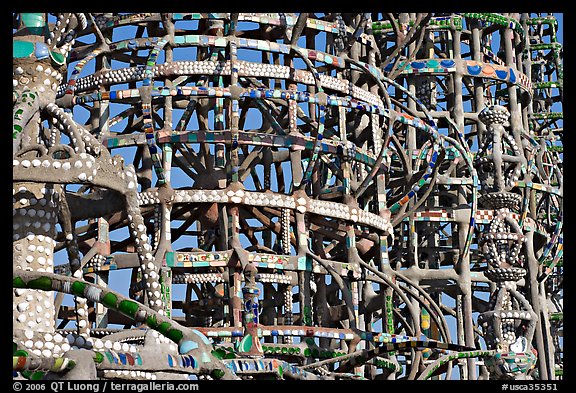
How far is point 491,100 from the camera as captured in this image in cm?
5925

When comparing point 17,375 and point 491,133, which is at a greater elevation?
point 491,133

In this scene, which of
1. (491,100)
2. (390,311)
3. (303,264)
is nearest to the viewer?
(303,264)

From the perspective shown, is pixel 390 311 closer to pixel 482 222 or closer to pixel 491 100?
pixel 482 222

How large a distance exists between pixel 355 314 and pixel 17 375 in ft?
70.8

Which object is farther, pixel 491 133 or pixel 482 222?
pixel 482 222

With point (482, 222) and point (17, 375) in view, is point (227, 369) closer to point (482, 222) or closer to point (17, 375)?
point (17, 375)

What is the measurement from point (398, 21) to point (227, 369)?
33300 mm

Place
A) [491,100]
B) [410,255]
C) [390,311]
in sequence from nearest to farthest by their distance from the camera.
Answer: [390,311] → [410,255] → [491,100]

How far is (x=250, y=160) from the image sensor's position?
46969mm

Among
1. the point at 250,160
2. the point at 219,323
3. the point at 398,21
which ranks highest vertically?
the point at 398,21

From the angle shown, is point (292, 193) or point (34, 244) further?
point (292, 193)

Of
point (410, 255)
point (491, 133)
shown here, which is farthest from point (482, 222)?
point (491, 133)

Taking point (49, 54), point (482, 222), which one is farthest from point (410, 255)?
point (49, 54)
